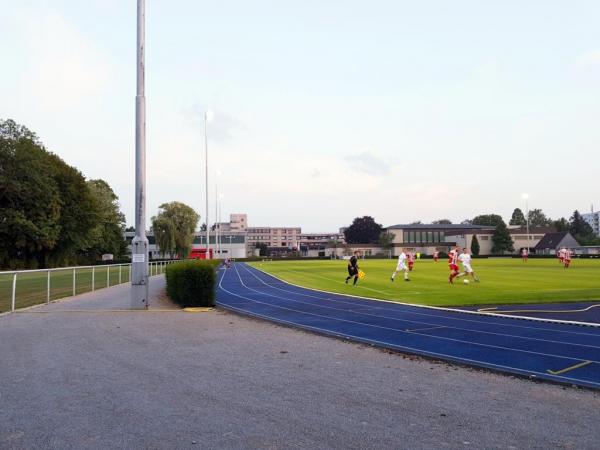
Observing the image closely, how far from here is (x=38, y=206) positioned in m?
49.8

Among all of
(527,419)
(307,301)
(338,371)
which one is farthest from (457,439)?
(307,301)

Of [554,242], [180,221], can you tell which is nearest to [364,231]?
[554,242]

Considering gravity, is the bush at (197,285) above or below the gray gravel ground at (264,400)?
above

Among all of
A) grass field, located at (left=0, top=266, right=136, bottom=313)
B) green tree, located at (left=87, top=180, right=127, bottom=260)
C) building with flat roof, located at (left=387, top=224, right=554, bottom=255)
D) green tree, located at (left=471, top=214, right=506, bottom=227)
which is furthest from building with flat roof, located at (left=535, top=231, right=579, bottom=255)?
grass field, located at (left=0, top=266, right=136, bottom=313)

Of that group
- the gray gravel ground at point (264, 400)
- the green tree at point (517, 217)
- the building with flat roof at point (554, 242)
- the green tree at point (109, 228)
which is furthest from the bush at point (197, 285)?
the green tree at point (517, 217)

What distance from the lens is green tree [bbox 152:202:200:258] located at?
71.5 metres

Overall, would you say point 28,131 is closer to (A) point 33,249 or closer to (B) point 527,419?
(A) point 33,249

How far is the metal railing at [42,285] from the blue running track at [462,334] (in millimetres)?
6487

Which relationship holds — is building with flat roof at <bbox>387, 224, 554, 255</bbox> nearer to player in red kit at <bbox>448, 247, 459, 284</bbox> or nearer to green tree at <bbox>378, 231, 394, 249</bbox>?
green tree at <bbox>378, 231, 394, 249</bbox>

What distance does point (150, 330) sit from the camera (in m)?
10.0

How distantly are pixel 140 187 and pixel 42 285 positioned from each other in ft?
34.0

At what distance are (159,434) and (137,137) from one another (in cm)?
1092

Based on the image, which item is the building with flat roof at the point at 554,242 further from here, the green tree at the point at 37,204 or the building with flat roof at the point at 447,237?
the green tree at the point at 37,204

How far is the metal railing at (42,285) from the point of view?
1491cm
